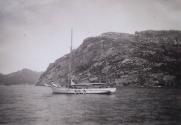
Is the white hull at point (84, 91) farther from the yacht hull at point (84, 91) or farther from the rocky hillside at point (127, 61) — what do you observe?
the rocky hillside at point (127, 61)

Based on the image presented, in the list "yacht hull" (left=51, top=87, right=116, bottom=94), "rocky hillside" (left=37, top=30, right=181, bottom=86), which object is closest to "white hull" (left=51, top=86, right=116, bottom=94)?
"yacht hull" (left=51, top=87, right=116, bottom=94)

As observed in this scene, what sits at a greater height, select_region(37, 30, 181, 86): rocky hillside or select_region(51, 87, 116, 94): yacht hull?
select_region(37, 30, 181, 86): rocky hillside

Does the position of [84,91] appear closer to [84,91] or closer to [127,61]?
[84,91]

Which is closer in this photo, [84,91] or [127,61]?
[84,91]

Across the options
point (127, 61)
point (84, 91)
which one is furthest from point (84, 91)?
point (127, 61)

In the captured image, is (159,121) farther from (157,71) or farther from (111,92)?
(157,71)

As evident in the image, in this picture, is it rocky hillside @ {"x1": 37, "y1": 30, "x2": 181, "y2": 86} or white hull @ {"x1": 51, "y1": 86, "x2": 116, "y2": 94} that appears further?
rocky hillside @ {"x1": 37, "y1": 30, "x2": 181, "y2": 86}

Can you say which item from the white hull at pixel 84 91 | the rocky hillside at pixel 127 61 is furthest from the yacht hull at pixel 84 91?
the rocky hillside at pixel 127 61

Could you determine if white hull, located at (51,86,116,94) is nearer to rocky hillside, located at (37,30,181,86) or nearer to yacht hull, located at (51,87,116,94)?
yacht hull, located at (51,87,116,94)
